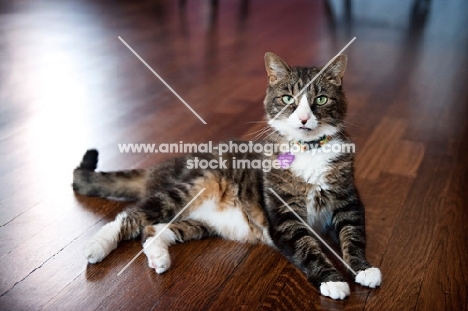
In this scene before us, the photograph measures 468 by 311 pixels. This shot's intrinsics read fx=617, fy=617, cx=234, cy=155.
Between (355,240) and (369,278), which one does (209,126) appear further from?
(369,278)

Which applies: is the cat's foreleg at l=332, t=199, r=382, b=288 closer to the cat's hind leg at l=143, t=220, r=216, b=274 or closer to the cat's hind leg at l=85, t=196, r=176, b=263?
the cat's hind leg at l=143, t=220, r=216, b=274

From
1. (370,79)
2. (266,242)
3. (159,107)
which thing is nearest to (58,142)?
(159,107)

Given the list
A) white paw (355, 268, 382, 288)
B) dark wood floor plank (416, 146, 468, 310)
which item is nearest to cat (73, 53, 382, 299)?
white paw (355, 268, 382, 288)

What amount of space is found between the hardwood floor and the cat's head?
16.1 inches

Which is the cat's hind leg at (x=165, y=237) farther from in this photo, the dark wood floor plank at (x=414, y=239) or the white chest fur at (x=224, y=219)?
the dark wood floor plank at (x=414, y=239)

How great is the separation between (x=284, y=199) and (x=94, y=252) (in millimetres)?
597

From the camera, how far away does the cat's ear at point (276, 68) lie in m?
1.96

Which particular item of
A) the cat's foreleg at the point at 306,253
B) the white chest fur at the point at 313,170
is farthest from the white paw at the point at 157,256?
the white chest fur at the point at 313,170

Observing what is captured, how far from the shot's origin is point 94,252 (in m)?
1.83

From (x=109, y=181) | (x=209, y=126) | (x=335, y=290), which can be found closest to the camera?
(x=335, y=290)

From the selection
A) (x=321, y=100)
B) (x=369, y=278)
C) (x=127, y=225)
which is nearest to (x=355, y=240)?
(x=369, y=278)

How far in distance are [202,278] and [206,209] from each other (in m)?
0.30

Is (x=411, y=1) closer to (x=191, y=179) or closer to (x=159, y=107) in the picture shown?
(x=159, y=107)

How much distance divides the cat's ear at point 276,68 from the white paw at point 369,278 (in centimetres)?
65
